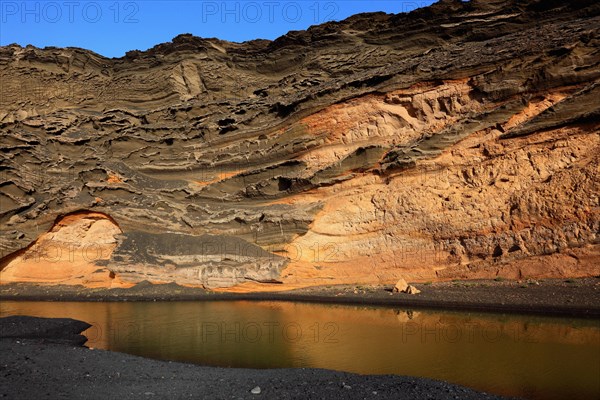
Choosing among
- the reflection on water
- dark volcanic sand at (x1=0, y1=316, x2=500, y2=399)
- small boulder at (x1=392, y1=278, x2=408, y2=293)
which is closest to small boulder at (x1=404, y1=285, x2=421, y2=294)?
small boulder at (x1=392, y1=278, x2=408, y2=293)

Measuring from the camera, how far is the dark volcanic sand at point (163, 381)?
6793 mm

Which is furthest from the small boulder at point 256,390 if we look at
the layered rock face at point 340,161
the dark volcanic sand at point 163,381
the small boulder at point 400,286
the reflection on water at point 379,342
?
the layered rock face at point 340,161

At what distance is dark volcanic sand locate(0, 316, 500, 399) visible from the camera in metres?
6.79

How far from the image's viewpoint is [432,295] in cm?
1470

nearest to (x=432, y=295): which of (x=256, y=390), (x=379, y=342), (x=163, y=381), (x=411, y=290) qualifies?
(x=411, y=290)

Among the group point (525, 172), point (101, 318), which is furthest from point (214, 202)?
point (525, 172)

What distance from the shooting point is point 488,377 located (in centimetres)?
780

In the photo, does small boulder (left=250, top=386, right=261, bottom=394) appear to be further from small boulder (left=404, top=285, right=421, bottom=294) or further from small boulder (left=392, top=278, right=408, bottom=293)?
small boulder (left=392, top=278, right=408, bottom=293)

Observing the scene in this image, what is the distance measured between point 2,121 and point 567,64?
94.9ft

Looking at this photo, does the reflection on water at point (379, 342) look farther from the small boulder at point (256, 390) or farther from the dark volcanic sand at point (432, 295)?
the small boulder at point (256, 390)

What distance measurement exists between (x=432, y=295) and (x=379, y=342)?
4.88m

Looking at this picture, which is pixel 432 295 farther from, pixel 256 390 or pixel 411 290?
pixel 256 390

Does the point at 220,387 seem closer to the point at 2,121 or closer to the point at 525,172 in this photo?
the point at 525,172

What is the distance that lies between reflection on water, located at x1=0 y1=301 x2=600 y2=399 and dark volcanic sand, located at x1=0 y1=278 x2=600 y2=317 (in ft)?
2.26
